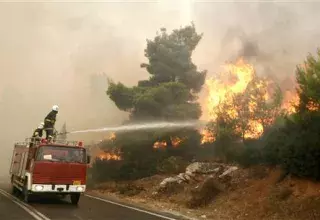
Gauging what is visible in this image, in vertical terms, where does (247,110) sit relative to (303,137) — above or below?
above

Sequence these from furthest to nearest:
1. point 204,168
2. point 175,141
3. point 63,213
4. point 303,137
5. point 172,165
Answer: point 175,141 → point 172,165 → point 204,168 → point 303,137 → point 63,213

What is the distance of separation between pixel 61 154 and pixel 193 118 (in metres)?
15.0

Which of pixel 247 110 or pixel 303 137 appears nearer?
pixel 303 137

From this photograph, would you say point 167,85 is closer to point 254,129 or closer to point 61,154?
point 254,129

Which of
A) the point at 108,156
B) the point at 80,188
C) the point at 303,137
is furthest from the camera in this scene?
the point at 108,156

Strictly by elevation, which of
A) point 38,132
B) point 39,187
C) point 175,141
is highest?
point 175,141

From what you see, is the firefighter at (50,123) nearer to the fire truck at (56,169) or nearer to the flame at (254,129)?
the fire truck at (56,169)

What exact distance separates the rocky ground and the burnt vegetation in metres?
0.72

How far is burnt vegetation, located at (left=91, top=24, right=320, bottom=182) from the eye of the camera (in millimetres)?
15711

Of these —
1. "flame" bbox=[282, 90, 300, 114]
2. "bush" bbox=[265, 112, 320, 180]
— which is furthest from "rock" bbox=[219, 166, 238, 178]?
"flame" bbox=[282, 90, 300, 114]

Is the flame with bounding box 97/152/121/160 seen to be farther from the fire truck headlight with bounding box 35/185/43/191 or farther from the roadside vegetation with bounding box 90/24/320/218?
the fire truck headlight with bounding box 35/185/43/191

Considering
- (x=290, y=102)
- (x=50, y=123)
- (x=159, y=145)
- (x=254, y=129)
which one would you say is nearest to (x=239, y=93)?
(x=254, y=129)

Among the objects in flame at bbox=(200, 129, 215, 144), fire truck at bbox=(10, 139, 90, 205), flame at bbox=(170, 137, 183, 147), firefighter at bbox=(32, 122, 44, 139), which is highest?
flame at bbox=(200, 129, 215, 144)

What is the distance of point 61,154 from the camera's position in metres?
15.4
